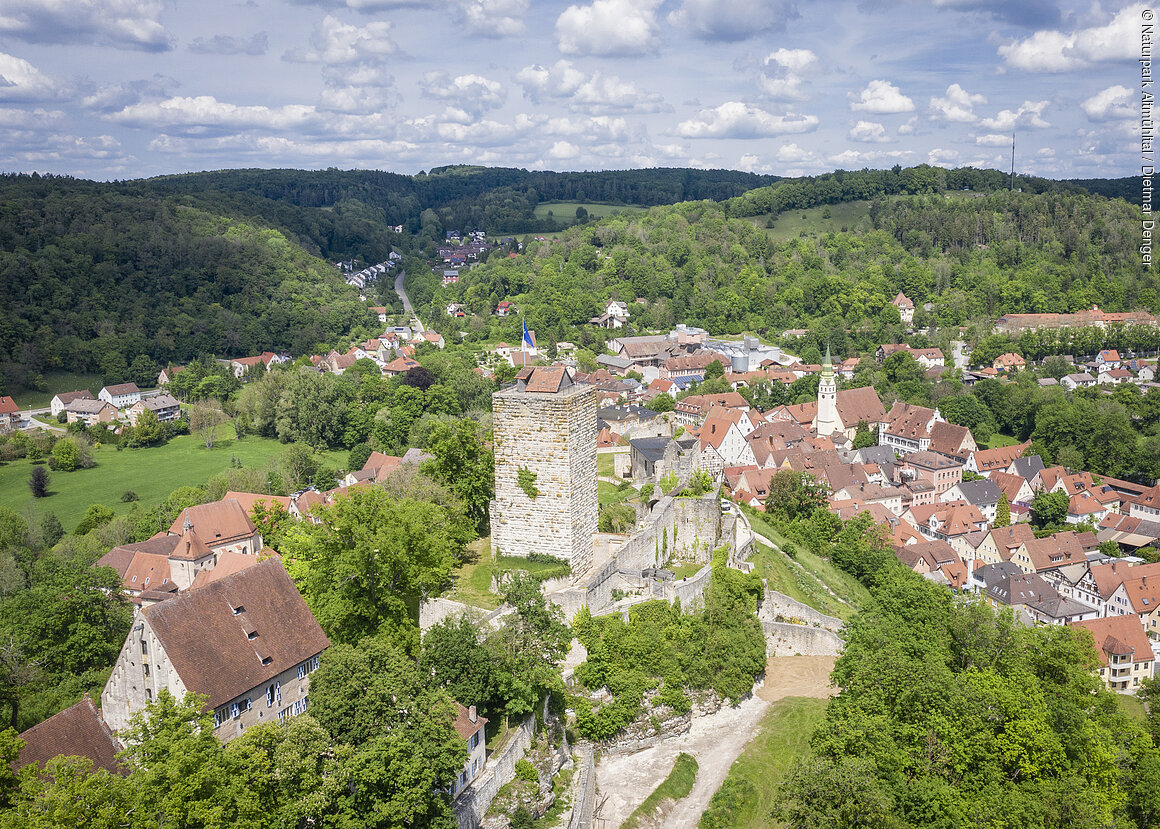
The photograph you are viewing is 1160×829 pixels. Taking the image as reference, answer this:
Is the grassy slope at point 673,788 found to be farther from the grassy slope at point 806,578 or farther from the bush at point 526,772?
the grassy slope at point 806,578

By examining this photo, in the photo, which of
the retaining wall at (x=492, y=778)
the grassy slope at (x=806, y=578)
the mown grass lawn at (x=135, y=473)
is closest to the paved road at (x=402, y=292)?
the mown grass lawn at (x=135, y=473)

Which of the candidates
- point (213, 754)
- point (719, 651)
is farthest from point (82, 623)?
point (719, 651)

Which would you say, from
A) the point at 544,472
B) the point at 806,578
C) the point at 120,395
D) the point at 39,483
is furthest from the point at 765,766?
the point at 120,395

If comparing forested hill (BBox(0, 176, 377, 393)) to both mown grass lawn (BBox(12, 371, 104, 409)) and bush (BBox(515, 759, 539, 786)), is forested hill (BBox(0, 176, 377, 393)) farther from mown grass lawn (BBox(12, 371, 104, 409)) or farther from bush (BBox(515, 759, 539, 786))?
bush (BBox(515, 759, 539, 786))

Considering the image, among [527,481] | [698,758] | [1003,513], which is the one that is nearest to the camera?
[698,758]

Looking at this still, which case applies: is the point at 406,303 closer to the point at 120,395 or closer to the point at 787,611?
the point at 120,395

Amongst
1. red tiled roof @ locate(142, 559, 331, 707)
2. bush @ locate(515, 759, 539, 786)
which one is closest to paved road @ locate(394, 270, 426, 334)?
red tiled roof @ locate(142, 559, 331, 707)

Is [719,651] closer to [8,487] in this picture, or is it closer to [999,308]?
[8,487]
